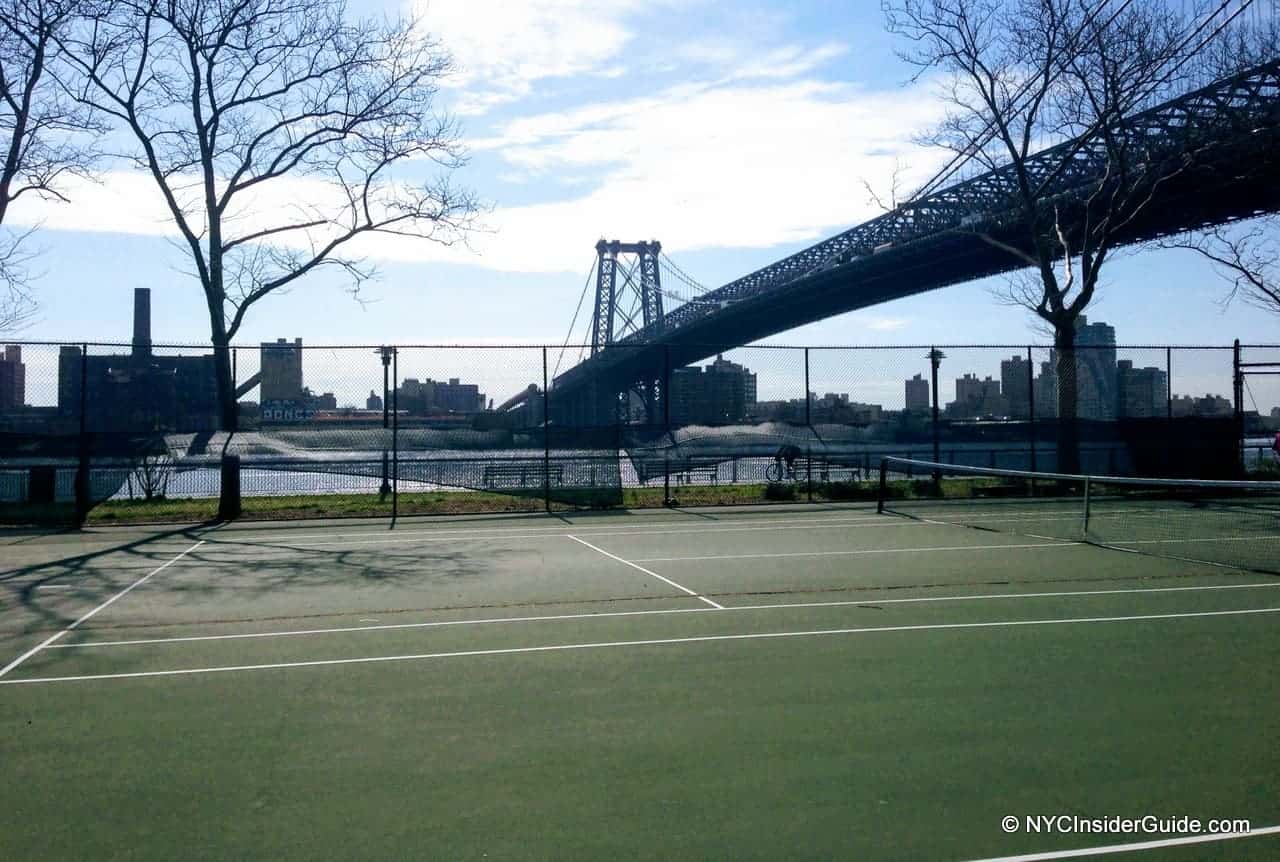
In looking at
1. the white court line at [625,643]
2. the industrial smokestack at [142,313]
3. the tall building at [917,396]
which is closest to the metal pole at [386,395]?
the tall building at [917,396]

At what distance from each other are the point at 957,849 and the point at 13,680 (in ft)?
19.4

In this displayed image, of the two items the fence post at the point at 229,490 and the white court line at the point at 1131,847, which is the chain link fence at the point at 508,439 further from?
the white court line at the point at 1131,847

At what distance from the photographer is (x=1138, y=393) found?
25.3m

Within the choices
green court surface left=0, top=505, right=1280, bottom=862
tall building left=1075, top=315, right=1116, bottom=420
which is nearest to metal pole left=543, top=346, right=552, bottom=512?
green court surface left=0, top=505, right=1280, bottom=862

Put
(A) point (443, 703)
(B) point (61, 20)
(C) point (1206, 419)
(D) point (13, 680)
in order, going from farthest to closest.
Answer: (C) point (1206, 419) → (B) point (61, 20) → (D) point (13, 680) → (A) point (443, 703)

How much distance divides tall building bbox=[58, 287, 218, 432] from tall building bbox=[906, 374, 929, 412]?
557 inches

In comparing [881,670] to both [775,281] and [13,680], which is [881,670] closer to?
[13,680]

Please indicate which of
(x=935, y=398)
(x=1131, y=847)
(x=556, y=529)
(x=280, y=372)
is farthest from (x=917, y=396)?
(x=1131, y=847)

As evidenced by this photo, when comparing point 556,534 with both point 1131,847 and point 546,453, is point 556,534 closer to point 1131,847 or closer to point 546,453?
point 546,453

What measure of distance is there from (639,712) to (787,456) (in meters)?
16.2

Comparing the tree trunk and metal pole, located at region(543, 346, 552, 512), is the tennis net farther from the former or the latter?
metal pole, located at region(543, 346, 552, 512)

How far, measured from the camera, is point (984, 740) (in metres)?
5.43

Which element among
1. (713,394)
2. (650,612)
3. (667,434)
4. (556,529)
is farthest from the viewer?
(713,394)

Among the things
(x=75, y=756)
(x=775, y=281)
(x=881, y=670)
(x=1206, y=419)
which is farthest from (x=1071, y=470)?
(x=775, y=281)
